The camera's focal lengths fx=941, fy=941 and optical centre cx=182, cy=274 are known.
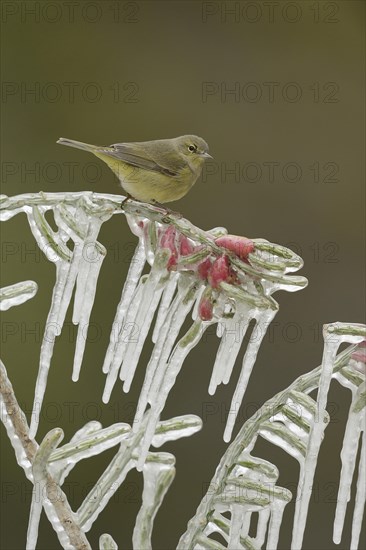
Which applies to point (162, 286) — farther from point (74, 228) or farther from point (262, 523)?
point (262, 523)

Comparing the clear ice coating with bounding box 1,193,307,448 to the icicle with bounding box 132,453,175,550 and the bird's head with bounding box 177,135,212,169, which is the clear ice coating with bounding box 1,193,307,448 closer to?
the icicle with bounding box 132,453,175,550

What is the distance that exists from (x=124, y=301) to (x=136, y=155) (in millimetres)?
664

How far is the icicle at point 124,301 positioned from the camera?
668 mm

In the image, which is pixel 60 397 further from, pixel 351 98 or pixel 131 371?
pixel 131 371

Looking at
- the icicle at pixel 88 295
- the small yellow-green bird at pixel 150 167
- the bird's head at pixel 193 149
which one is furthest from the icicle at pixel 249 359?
the bird's head at pixel 193 149

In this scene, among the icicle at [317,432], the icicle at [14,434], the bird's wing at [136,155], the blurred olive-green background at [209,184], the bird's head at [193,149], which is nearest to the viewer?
the icicle at [317,432]

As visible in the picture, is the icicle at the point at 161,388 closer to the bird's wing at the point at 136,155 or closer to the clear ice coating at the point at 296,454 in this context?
the clear ice coating at the point at 296,454

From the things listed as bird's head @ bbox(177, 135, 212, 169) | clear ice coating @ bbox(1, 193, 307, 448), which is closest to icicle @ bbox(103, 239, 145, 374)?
clear ice coating @ bbox(1, 193, 307, 448)

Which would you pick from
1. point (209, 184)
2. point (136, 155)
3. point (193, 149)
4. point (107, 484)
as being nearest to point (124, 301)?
point (107, 484)

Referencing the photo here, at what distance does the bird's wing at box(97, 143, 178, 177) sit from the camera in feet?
4.29

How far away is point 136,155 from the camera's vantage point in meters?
1.32

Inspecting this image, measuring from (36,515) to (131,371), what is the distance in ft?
0.40

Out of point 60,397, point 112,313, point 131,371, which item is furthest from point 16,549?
point 131,371

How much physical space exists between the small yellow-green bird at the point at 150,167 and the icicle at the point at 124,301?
0.60 metres
